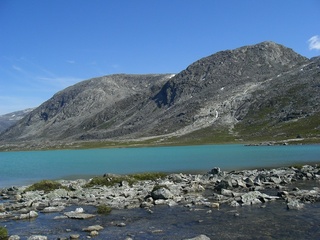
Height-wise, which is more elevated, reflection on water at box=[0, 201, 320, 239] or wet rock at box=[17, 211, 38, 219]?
wet rock at box=[17, 211, 38, 219]

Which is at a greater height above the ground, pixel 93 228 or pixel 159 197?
pixel 93 228

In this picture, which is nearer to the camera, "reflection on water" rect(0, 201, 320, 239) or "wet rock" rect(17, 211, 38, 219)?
"reflection on water" rect(0, 201, 320, 239)

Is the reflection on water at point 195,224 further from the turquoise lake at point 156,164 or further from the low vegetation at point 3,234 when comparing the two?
the turquoise lake at point 156,164

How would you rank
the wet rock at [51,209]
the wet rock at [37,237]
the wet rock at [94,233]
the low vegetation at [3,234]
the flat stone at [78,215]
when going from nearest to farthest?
1. the wet rock at [37,237]
2. the low vegetation at [3,234]
3. the wet rock at [94,233]
4. the flat stone at [78,215]
5. the wet rock at [51,209]

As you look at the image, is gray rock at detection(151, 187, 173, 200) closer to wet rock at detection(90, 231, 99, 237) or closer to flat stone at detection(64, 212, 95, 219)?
flat stone at detection(64, 212, 95, 219)

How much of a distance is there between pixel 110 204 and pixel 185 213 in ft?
28.5

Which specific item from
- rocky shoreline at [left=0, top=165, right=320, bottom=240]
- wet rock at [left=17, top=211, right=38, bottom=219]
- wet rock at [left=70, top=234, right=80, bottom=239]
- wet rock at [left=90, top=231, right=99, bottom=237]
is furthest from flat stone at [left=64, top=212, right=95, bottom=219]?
wet rock at [left=70, top=234, right=80, bottom=239]

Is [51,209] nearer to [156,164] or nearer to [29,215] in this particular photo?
[29,215]

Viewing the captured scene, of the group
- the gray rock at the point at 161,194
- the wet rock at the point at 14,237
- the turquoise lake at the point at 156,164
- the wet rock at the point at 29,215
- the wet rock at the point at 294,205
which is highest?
the wet rock at the point at 14,237

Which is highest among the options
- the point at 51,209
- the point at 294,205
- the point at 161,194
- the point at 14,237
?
the point at 14,237

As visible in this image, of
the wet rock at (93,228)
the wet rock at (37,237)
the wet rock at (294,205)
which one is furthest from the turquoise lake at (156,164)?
the wet rock at (37,237)

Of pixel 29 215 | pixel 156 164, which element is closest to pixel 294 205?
pixel 29 215

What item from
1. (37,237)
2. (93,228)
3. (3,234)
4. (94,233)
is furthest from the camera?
(93,228)

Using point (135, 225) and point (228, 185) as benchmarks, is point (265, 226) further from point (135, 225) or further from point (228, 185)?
point (228, 185)
